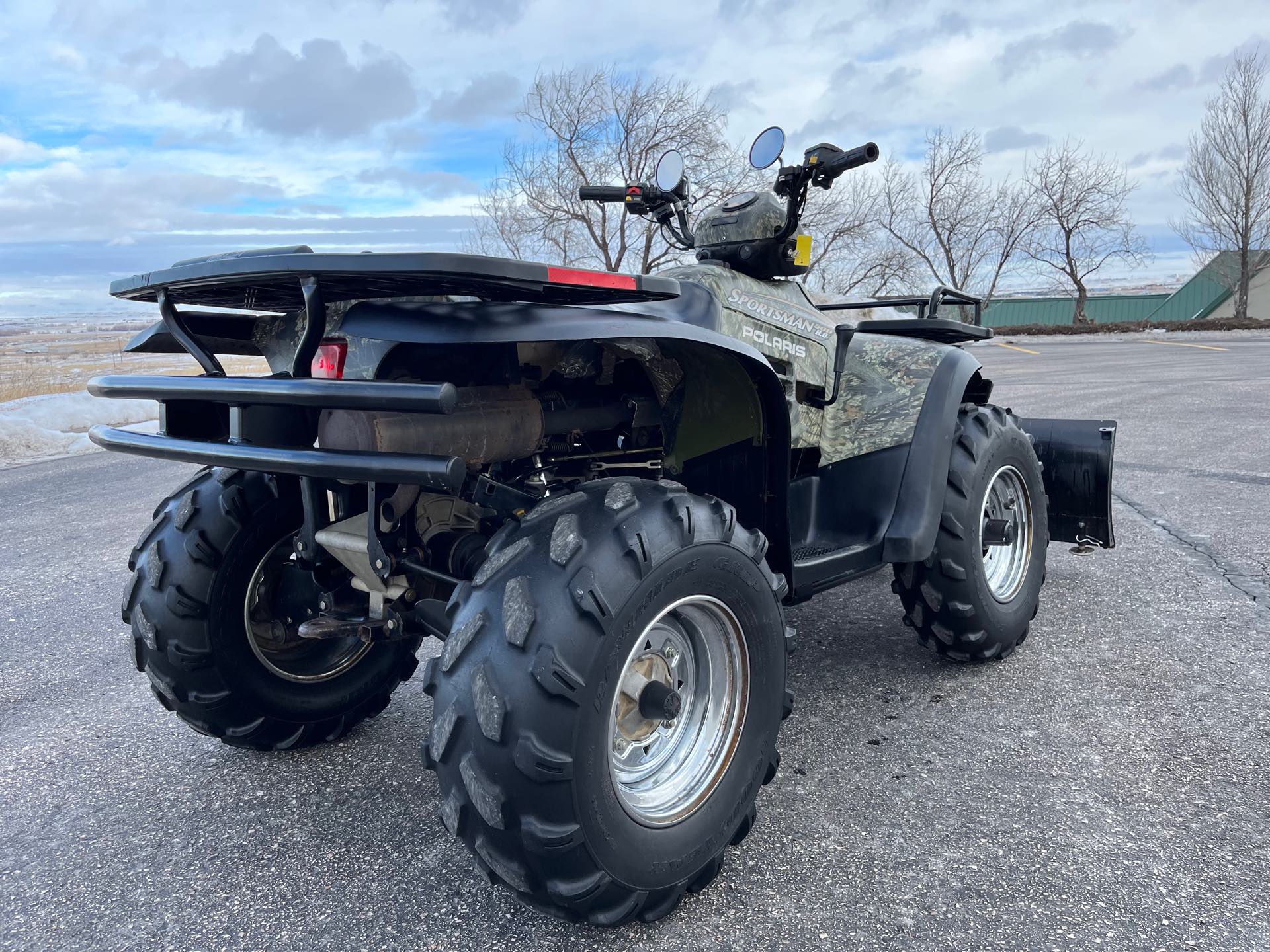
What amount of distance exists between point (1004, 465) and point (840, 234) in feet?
73.4

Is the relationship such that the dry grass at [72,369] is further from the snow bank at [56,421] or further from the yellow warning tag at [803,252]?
the yellow warning tag at [803,252]

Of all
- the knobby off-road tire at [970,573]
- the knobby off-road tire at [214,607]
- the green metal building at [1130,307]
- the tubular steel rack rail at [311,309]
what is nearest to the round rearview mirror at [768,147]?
the knobby off-road tire at [970,573]

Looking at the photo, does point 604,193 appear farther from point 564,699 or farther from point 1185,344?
point 1185,344

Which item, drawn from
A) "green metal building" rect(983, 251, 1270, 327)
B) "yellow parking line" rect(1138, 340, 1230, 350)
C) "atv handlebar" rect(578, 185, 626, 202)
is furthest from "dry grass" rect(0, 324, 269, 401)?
"green metal building" rect(983, 251, 1270, 327)

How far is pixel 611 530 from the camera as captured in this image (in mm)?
2180

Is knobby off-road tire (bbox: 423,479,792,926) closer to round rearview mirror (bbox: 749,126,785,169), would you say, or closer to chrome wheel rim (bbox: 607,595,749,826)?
chrome wheel rim (bbox: 607,595,749,826)

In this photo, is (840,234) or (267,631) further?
(840,234)

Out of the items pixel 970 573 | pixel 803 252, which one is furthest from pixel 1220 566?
pixel 803 252

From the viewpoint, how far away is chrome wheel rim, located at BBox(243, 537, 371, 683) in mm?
3053

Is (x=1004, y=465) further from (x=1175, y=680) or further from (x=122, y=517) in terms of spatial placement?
(x=122, y=517)

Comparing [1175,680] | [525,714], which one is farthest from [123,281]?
[1175,680]

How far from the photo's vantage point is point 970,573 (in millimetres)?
3584

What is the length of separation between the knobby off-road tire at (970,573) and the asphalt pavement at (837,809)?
7.7 inches

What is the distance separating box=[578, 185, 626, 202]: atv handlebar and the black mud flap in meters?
2.36
